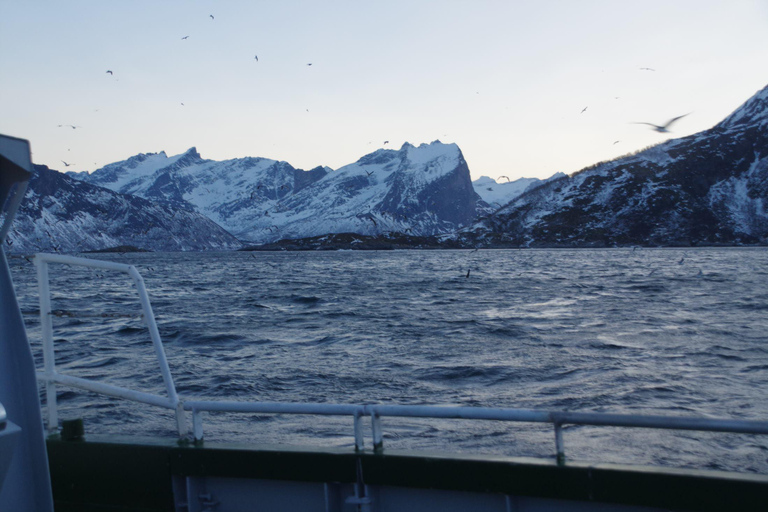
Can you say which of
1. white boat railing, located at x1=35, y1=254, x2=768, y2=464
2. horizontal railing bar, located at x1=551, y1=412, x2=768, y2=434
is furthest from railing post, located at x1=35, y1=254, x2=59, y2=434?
horizontal railing bar, located at x1=551, y1=412, x2=768, y2=434

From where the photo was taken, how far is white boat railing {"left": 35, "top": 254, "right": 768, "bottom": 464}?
431cm

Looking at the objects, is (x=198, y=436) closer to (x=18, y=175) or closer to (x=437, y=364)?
(x=18, y=175)

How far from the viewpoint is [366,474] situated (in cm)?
510

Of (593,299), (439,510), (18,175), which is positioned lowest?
(593,299)

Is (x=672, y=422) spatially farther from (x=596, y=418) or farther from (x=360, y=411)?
(x=360, y=411)

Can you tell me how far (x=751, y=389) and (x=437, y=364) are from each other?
9037mm

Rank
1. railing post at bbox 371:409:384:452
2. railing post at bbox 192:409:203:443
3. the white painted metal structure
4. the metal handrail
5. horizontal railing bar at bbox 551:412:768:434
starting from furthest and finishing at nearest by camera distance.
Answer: railing post at bbox 192:409:203:443 → the metal handrail → railing post at bbox 371:409:384:452 → horizontal railing bar at bbox 551:412:768:434 → the white painted metal structure

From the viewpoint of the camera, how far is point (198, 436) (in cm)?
568

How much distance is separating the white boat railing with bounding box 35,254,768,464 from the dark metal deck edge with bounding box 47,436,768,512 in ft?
0.68

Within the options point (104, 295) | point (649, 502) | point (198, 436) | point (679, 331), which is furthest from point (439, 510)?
point (104, 295)

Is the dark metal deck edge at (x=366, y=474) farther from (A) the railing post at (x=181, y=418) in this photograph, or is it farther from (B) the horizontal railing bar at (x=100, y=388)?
(B) the horizontal railing bar at (x=100, y=388)

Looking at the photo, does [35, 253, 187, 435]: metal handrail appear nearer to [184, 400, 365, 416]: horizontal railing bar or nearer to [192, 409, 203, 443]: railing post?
[192, 409, 203, 443]: railing post

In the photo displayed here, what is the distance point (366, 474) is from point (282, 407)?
924mm

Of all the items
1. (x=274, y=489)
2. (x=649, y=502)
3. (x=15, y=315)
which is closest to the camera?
(x=15, y=315)
